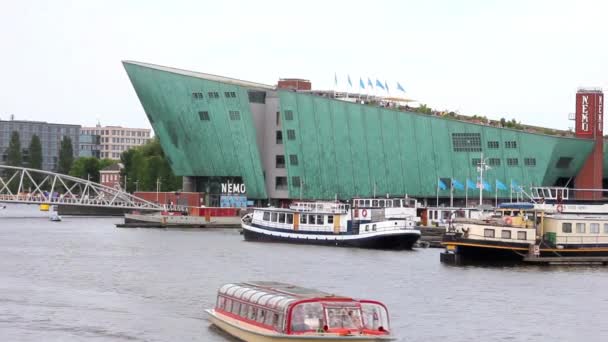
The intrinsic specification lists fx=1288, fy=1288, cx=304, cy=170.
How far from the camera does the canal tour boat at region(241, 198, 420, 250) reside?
3573 inches

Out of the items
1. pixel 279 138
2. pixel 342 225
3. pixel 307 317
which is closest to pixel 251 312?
pixel 307 317

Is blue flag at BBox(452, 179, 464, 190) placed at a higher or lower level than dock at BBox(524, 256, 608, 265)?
higher

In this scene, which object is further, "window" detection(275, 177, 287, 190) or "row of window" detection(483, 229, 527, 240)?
"window" detection(275, 177, 287, 190)

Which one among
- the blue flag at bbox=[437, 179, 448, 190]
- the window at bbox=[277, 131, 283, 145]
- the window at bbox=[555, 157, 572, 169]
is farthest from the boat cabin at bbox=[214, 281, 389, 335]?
the window at bbox=[277, 131, 283, 145]

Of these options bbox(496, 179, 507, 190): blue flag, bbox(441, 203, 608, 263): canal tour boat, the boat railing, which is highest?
bbox(496, 179, 507, 190): blue flag

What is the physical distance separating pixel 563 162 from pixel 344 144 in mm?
23306

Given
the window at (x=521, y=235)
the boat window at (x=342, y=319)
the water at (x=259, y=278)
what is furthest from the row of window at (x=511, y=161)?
the boat window at (x=342, y=319)

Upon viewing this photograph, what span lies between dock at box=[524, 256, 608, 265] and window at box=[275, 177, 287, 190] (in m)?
71.8

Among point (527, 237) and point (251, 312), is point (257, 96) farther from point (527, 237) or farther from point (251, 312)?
point (251, 312)

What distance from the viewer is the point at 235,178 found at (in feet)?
485

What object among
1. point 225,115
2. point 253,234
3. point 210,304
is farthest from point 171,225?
point 210,304

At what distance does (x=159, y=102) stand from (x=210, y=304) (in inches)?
3619

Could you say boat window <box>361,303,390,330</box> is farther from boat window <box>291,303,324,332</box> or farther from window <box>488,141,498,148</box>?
window <box>488,141,498,148</box>

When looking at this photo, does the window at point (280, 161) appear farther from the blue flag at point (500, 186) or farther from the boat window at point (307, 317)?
the boat window at point (307, 317)
